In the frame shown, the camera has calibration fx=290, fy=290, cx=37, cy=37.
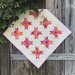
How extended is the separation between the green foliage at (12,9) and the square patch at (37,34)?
9cm

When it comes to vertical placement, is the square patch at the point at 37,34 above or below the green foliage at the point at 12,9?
below

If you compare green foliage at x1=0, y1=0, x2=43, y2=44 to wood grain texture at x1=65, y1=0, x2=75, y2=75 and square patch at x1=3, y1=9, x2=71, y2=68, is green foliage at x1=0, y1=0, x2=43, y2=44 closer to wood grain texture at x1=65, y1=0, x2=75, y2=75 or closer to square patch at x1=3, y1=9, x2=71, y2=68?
square patch at x1=3, y1=9, x2=71, y2=68

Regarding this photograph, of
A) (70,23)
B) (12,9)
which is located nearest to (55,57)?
(70,23)

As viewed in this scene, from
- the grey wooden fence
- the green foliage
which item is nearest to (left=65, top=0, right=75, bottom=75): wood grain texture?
the grey wooden fence

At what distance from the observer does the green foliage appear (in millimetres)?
4117

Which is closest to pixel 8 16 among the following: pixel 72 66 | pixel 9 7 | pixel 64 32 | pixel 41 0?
pixel 9 7

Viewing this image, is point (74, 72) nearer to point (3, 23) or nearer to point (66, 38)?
point (66, 38)

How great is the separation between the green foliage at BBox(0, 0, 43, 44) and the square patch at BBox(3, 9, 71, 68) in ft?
0.29

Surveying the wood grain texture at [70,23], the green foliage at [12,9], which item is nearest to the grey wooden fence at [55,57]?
the wood grain texture at [70,23]

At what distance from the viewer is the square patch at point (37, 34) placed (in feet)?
14.0

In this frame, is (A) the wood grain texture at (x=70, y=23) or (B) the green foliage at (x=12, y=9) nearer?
(B) the green foliage at (x=12, y=9)

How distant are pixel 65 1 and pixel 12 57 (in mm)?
1156

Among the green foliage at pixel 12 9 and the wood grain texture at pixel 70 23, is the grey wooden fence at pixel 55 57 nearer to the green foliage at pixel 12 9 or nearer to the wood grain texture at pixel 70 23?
the wood grain texture at pixel 70 23

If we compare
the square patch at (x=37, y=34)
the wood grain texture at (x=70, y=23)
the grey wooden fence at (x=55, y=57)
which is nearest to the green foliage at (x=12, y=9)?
the square patch at (x=37, y=34)
